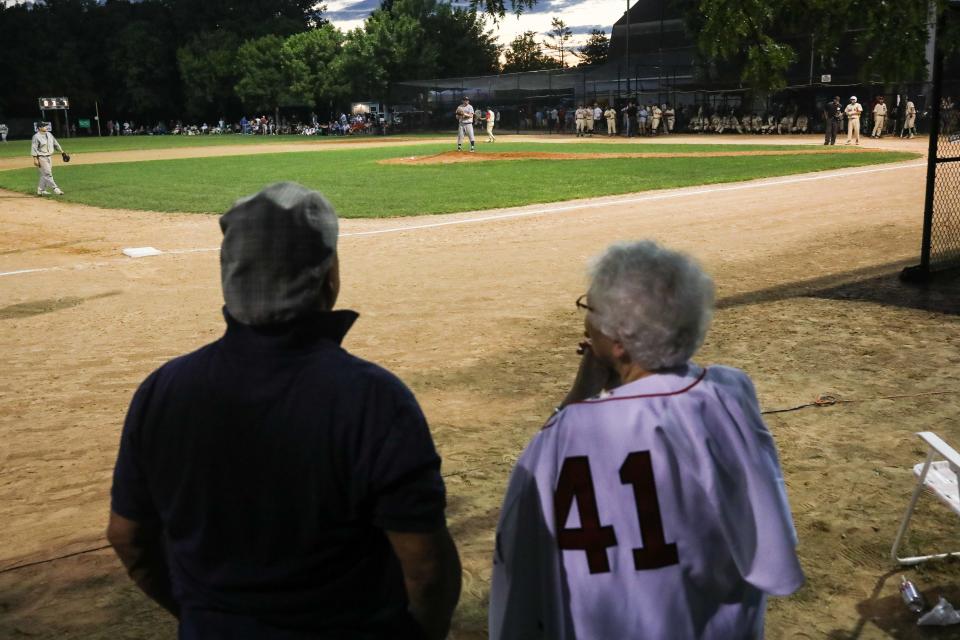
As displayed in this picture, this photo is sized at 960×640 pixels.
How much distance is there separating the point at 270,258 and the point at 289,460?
0.43 m

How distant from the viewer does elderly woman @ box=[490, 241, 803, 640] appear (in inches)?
81.4

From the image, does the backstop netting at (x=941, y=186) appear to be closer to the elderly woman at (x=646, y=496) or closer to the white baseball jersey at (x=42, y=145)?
the elderly woman at (x=646, y=496)

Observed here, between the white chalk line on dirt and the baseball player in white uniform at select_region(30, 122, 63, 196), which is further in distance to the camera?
the baseball player in white uniform at select_region(30, 122, 63, 196)

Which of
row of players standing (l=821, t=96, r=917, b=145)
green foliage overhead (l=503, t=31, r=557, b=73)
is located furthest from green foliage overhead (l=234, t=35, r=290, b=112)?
row of players standing (l=821, t=96, r=917, b=145)

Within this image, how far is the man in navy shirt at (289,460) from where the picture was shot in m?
1.85

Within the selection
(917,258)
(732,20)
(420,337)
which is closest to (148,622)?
(420,337)

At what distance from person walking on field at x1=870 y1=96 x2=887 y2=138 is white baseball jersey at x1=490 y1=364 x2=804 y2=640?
4189 cm

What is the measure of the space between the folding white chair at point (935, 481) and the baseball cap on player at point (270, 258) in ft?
9.55

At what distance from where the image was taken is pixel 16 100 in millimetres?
91500

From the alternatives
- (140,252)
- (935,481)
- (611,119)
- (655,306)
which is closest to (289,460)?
(655,306)

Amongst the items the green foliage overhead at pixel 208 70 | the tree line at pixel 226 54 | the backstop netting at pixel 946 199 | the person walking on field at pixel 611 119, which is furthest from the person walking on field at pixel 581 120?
the green foliage overhead at pixel 208 70

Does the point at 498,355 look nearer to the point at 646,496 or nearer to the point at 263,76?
the point at 646,496

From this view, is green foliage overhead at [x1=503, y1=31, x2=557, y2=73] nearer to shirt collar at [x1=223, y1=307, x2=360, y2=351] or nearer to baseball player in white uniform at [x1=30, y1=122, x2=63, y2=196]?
baseball player in white uniform at [x1=30, y1=122, x2=63, y2=196]

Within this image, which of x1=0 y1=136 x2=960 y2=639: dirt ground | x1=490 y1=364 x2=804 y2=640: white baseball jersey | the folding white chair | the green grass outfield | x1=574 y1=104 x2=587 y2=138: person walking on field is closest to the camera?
x1=490 y1=364 x2=804 y2=640: white baseball jersey
